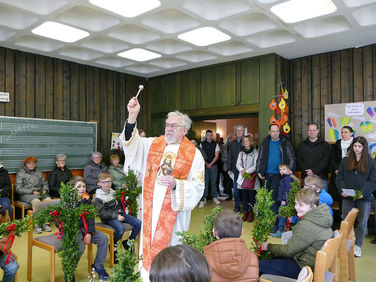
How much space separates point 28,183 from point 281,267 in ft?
14.7

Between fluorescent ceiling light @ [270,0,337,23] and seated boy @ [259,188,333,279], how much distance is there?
2.68 meters

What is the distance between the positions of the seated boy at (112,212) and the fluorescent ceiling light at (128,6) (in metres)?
2.07

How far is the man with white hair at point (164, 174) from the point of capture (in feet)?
7.86

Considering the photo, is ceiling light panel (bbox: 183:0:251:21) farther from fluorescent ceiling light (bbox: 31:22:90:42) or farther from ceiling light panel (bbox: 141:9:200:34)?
fluorescent ceiling light (bbox: 31:22:90:42)

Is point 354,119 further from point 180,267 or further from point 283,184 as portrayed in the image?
point 180,267

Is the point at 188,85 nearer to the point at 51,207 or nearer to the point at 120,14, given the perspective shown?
the point at 120,14

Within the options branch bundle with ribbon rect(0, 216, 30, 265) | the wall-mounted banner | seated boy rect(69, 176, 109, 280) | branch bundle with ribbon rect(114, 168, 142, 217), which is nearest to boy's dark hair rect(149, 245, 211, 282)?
branch bundle with ribbon rect(0, 216, 30, 265)

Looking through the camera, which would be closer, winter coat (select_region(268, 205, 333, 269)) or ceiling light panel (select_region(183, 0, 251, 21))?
winter coat (select_region(268, 205, 333, 269))

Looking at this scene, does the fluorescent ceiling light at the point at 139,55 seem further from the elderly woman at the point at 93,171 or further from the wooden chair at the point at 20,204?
the wooden chair at the point at 20,204

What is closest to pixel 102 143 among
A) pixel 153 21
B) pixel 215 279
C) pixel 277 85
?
pixel 153 21

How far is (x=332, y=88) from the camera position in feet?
18.1

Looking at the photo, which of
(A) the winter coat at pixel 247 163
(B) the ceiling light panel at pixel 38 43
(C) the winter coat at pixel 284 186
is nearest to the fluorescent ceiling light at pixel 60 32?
(B) the ceiling light panel at pixel 38 43

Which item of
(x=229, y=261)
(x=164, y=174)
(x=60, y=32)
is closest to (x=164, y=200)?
(x=164, y=174)

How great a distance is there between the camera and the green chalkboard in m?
5.42
